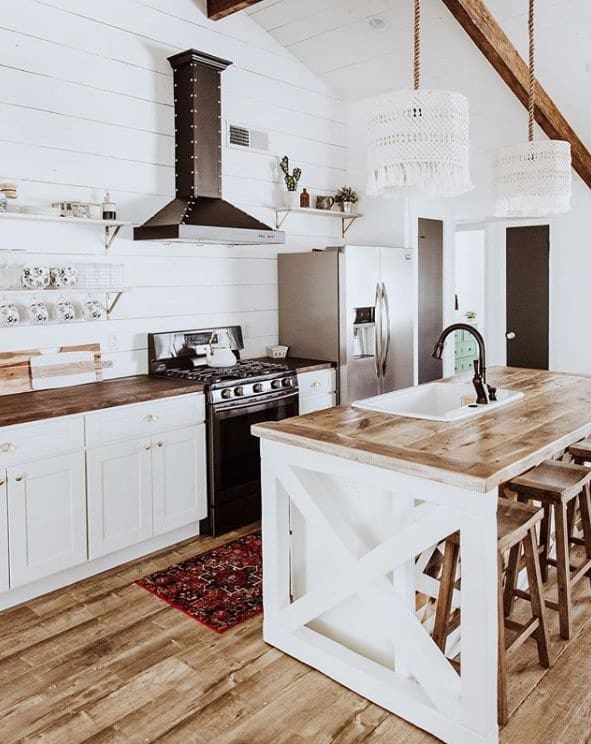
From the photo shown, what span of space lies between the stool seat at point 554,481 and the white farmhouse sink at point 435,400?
33 cm

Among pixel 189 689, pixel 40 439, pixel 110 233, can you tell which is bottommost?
pixel 189 689

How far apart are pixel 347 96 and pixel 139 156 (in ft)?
7.10

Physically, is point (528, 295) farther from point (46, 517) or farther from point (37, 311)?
point (46, 517)

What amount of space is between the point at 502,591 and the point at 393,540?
52 cm

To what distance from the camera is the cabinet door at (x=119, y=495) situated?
339cm

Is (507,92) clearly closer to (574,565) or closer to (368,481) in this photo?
(574,565)

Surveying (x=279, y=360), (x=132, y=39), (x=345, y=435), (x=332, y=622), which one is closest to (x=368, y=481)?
(x=345, y=435)

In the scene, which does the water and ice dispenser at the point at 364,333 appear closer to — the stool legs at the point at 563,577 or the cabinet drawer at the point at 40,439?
the cabinet drawer at the point at 40,439

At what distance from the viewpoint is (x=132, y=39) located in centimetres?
413

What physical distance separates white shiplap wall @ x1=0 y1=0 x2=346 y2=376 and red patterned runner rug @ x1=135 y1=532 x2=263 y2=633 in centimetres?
132

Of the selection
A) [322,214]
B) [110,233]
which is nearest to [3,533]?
[110,233]

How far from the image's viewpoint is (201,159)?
170 inches

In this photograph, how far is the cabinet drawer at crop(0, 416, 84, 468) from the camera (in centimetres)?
303

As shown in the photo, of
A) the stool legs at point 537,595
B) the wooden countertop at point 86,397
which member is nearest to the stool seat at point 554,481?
the stool legs at point 537,595
